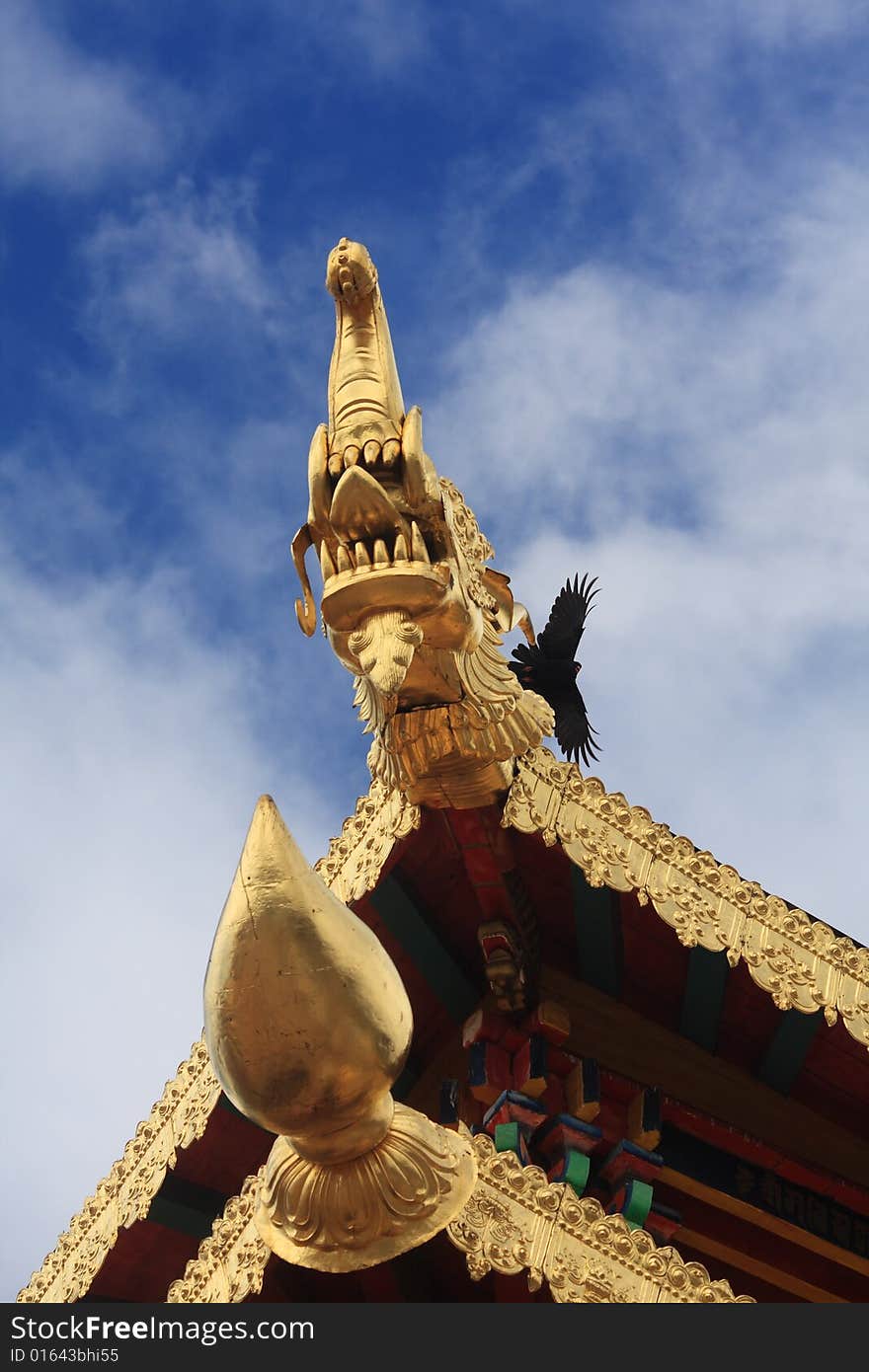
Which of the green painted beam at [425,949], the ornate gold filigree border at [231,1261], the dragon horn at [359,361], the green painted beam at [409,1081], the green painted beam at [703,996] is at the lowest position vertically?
the ornate gold filigree border at [231,1261]

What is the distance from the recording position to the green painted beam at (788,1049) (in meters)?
6.56

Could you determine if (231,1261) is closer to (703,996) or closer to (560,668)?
(703,996)

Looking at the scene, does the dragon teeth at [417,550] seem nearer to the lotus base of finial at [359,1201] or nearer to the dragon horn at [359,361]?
the dragon horn at [359,361]

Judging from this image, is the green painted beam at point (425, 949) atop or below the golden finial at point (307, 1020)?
atop

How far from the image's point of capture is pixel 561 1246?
5.25 meters

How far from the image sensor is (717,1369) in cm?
462

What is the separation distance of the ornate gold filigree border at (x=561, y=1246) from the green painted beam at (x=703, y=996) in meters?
1.18

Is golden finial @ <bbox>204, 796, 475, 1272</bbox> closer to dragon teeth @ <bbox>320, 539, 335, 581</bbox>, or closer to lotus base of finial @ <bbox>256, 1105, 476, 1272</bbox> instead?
lotus base of finial @ <bbox>256, 1105, 476, 1272</bbox>

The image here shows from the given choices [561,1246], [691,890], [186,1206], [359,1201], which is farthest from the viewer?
[186,1206]

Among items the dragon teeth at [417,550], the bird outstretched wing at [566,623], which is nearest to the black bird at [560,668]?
the bird outstretched wing at [566,623]

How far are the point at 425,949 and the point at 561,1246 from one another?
1.62m

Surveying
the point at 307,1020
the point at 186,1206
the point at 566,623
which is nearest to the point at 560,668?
the point at 566,623

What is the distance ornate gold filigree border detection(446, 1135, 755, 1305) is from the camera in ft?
16.5

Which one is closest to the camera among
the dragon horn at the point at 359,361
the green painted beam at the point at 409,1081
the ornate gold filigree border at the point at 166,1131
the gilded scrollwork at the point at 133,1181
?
the dragon horn at the point at 359,361
